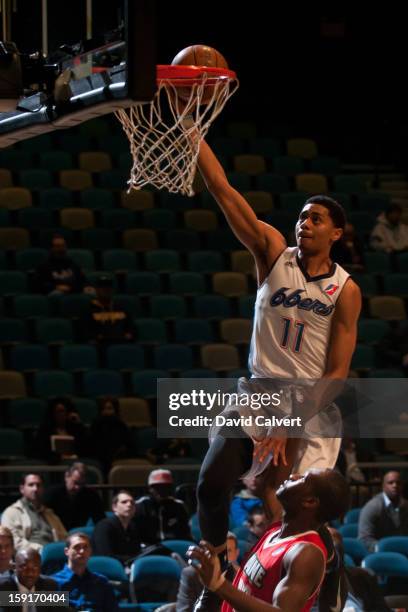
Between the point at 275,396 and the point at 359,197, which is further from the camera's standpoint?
the point at 359,197

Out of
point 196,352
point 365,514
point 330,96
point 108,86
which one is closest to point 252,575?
point 108,86

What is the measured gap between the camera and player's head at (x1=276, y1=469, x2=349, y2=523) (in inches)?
195

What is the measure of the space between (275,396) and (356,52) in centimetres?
1285

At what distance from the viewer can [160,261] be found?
44.8 ft

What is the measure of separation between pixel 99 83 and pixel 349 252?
29.5 ft

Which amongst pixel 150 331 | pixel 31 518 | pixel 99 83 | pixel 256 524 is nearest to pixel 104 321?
pixel 150 331

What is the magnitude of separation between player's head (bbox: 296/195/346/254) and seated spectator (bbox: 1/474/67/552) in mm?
4358

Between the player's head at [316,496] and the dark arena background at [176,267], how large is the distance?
1753 millimetres

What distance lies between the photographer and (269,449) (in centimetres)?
561

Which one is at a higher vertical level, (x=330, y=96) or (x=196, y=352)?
(x=330, y=96)

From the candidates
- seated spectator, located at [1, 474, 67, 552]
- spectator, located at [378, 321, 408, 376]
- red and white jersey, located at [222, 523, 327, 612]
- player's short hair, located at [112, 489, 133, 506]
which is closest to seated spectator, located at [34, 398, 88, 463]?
player's short hair, located at [112, 489, 133, 506]

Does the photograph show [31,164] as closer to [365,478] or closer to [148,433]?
[148,433]

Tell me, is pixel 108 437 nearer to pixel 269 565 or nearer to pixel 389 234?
pixel 389 234

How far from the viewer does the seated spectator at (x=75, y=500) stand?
980 cm
